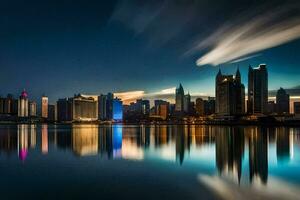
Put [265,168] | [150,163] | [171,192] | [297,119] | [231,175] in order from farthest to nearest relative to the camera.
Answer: [297,119]
[150,163]
[265,168]
[231,175]
[171,192]

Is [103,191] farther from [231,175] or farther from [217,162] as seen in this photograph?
[217,162]

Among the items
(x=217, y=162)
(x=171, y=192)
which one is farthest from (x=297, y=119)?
(x=171, y=192)

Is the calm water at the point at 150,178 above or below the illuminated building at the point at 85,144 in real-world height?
above

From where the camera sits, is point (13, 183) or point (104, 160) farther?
point (104, 160)

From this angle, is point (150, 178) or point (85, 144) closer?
point (150, 178)

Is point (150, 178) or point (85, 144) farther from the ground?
point (150, 178)

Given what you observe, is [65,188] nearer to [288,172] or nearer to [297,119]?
[288,172]

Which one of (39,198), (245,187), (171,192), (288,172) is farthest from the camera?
(288,172)

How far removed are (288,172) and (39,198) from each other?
14859 mm

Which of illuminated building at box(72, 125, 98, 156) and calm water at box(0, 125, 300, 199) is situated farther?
illuminated building at box(72, 125, 98, 156)

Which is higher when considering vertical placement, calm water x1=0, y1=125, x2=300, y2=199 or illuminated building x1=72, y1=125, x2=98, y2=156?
calm water x1=0, y1=125, x2=300, y2=199

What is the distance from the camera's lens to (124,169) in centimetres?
2067

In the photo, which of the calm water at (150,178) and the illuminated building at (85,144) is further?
the illuminated building at (85,144)

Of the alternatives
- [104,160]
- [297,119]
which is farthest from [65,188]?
[297,119]
